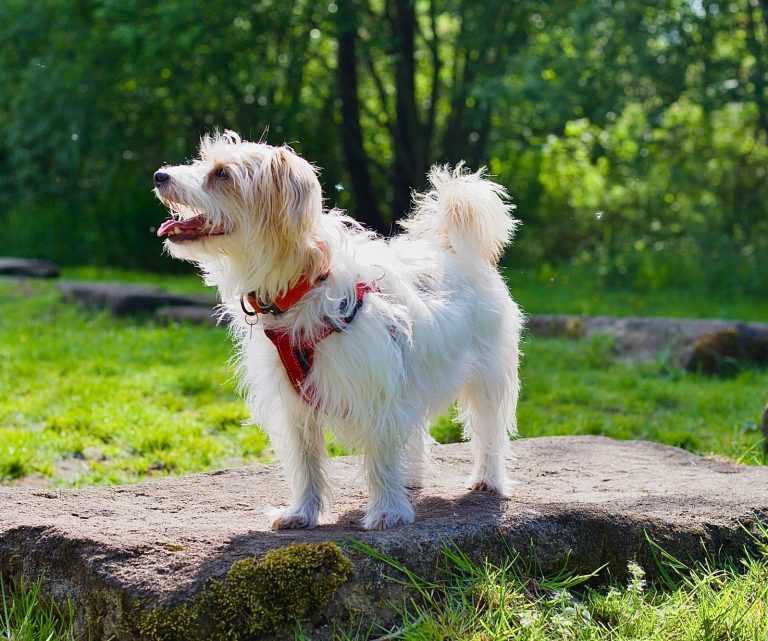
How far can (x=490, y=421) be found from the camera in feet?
15.0

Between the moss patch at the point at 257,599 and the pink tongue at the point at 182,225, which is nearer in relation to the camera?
the moss patch at the point at 257,599

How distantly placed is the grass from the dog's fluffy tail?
1.53 metres

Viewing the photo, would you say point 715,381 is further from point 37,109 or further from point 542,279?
point 37,109

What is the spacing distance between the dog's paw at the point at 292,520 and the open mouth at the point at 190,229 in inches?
44.9

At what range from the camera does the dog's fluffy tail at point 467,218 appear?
4.48m

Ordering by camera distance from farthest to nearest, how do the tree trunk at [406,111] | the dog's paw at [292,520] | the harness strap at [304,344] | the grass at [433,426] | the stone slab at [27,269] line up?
the tree trunk at [406,111]
the stone slab at [27,269]
the dog's paw at [292,520]
the harness strap at [304,344]
the grass at [433,426]

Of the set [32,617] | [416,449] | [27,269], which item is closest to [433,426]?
[416,449]

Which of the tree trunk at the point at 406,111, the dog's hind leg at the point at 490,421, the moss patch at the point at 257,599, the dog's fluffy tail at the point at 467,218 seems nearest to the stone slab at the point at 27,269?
the tree trunk at the point at 406,111

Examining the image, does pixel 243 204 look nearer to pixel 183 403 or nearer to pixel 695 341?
pixel 183 403

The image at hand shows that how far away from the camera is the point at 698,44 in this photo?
1178 cm

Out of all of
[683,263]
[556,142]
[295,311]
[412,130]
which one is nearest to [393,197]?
[412,130]

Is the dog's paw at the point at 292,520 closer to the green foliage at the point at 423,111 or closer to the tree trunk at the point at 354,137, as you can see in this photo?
the green foliage at the point at 423,111

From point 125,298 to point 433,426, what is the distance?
4.62 meters

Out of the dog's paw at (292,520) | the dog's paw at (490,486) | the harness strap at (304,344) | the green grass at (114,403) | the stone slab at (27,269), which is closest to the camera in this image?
the harness strap at (304,344)
